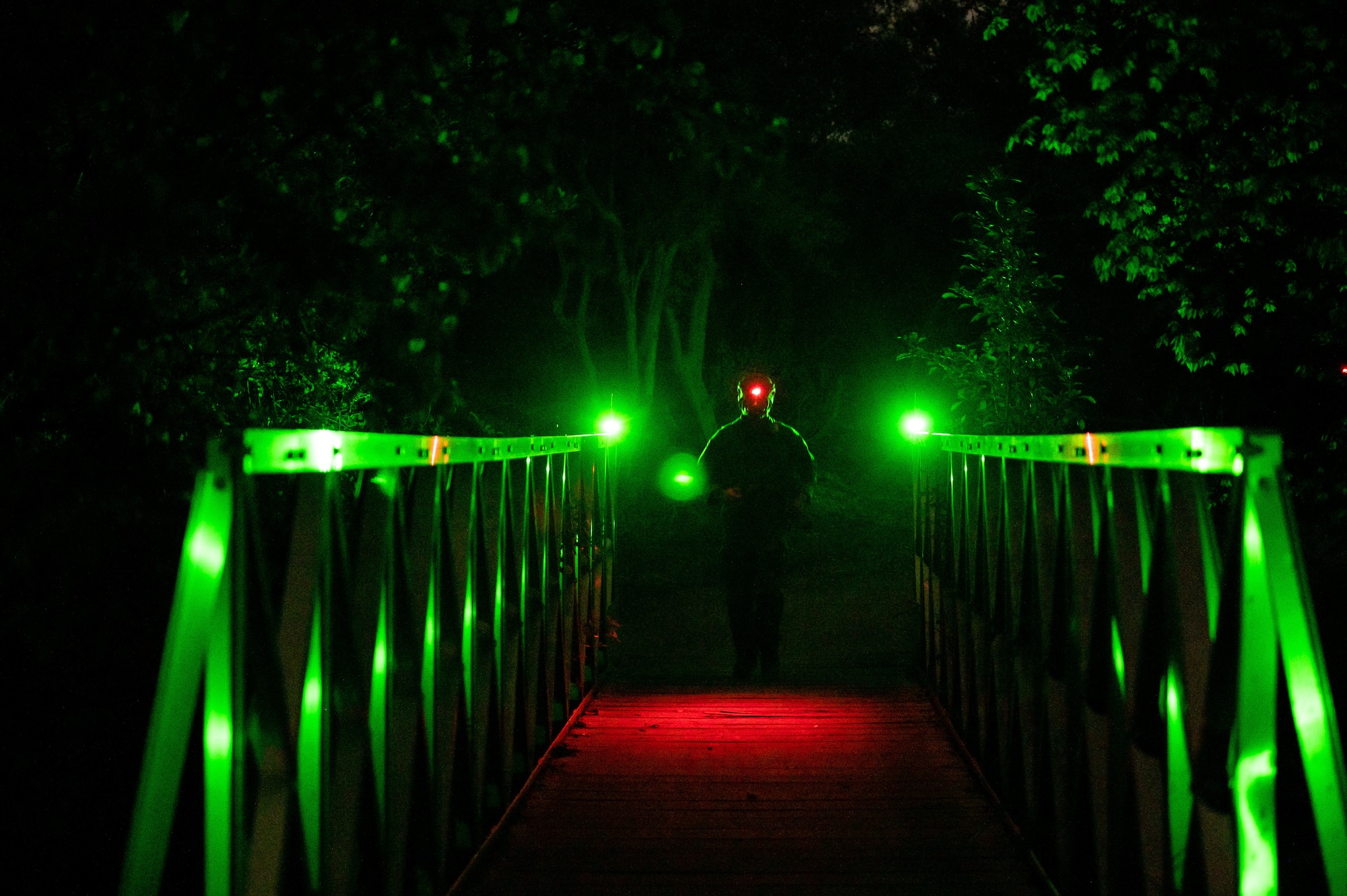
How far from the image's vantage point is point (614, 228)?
16656mm

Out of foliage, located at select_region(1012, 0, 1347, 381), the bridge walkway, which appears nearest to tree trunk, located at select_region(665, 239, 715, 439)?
foliage, located at select_region(1012, 0, 1347, 381)

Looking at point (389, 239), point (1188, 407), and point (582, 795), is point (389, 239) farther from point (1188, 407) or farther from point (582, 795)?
point (1188, 407)

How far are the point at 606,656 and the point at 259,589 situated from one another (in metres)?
5.00

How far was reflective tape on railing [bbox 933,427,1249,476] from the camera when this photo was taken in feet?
4.98

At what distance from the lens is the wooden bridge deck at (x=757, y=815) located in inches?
116

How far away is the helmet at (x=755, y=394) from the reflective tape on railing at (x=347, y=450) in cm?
287

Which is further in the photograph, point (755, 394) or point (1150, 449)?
point (755, 394)

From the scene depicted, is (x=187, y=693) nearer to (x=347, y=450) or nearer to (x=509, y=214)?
(x=347, y=450)

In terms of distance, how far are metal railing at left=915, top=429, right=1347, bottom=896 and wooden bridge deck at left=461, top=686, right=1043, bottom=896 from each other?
10.2 inches

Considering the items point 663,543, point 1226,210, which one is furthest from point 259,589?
point 663,543

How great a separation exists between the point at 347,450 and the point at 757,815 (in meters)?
2.07

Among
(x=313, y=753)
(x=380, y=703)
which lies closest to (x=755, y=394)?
(x=380, y=703)

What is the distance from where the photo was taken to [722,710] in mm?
5086

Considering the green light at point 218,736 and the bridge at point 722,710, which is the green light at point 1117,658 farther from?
the green light at point 218,736
